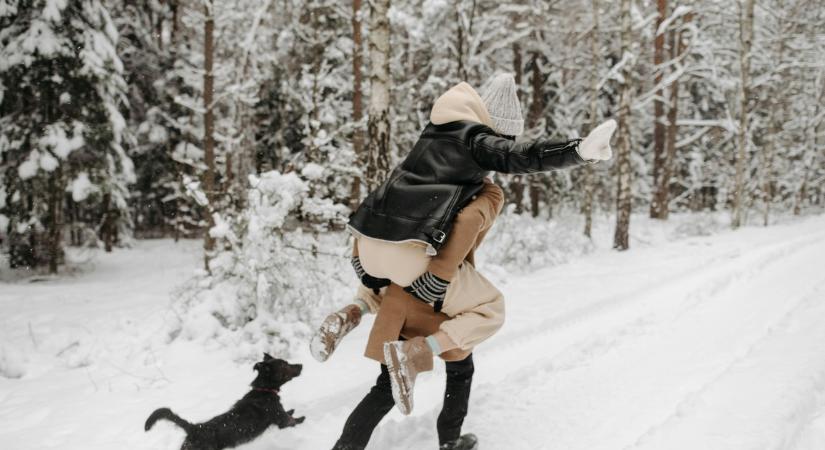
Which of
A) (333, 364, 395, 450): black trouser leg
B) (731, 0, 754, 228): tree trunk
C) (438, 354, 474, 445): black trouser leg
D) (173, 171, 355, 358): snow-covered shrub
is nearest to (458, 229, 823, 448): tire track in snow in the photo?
(438, 354, 474, 445): black trouser leg

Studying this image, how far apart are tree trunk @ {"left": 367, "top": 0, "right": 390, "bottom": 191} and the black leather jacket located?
4.11 m

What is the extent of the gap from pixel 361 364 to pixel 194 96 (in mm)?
15823

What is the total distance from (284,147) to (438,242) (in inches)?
513

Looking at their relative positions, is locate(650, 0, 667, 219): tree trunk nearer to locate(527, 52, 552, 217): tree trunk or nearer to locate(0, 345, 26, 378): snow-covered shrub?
locate(527, 52, 552, 217): tree trunk

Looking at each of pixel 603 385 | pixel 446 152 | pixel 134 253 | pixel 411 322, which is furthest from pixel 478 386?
pixel 134 253

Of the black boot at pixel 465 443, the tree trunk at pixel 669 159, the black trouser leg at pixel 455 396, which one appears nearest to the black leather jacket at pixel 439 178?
the black trouser leg at pixel 455 396

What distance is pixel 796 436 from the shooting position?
8.38 ft

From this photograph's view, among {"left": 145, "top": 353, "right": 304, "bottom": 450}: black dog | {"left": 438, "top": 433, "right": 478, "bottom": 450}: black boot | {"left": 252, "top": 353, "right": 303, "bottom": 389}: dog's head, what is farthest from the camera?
{"left": 252, "top": 353, "right": 303, "bottom": 389}: dog's head

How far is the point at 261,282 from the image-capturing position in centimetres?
519

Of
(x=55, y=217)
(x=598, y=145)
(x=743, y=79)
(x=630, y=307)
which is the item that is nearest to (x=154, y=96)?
(x=55, y=217)

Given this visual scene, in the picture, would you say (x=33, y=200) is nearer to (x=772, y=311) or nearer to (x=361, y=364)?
(x=361, y=364)

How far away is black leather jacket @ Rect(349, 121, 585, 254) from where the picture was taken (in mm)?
2109

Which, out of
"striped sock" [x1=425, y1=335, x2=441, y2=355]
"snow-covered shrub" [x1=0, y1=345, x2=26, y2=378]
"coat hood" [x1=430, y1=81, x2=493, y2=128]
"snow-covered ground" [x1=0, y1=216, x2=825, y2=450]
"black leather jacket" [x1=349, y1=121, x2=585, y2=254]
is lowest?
"snow-covered shrub" [x1=0, y1=345, x2=26, y2=378]

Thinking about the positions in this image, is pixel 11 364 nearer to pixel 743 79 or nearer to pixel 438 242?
pixel 438 242
